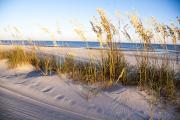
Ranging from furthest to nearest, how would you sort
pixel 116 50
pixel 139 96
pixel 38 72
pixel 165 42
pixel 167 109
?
pixel 38 72
pixel 116 50
pixel 165 42
pixel 139 96
pixel 167 109

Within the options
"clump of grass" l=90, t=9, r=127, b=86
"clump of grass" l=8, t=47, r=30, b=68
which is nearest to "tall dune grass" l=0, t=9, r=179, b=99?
"clump of grass" l=90, t=9, r=127, b=86

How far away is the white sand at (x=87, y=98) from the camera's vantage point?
3.03m

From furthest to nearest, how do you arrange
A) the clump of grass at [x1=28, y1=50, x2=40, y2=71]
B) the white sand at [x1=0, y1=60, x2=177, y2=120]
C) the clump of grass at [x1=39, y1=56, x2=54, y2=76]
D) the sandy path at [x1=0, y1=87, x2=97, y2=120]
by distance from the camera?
the clump of grass at [x1=28, y1=50, x2=40, y2=71] < the clump of grass at [x1=39, y1=56, x2=54, y2=76] < the white sand at [x1=0, y1=60, x2=177, y2=120] < the sandy path at [x1=0, y1=87, x2=97, y2=120]

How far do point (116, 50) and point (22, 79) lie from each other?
2.05m

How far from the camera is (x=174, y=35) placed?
3588 millimetres

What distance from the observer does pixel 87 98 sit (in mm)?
3447

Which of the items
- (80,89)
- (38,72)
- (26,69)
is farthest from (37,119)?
(26,69)

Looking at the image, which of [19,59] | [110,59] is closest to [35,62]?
[19,59]

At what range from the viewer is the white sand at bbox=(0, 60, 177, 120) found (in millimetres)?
3027

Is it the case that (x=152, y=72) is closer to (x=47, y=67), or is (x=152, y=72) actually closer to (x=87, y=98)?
(x=87, y=98)

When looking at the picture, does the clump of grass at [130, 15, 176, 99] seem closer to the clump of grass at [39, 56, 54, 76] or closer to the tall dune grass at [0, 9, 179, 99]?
the tall dune grass at [0, 9, 179, 99]

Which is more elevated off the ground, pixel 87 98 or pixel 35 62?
pixel 35 62

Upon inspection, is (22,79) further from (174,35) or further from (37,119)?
(174,35)

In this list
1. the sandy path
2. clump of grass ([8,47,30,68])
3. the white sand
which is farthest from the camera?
clump of grass ([8,47,30,68])
